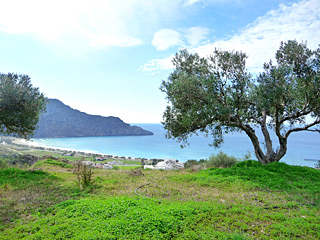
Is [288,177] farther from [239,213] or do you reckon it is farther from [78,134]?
[78,134]

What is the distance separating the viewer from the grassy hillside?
521 centimetres

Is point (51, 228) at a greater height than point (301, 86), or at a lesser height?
lesser

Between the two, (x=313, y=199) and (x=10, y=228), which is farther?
(x=313, y=199)

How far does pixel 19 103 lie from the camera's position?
1411 centimetres

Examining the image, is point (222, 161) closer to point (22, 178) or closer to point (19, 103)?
point (22, 178)

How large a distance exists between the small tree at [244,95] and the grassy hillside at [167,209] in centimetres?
465

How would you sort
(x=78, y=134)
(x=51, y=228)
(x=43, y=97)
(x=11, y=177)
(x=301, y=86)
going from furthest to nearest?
1. (x=78, y=134)
2. (x=43, y=97)
3. (x=301, y=86)
4. (x=11, y=177)
5. (x=51, y=228)

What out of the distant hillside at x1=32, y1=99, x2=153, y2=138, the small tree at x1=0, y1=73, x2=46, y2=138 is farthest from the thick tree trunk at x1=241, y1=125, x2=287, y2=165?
the distant hillside at x1=32, y1=99, x2=153, y2=138

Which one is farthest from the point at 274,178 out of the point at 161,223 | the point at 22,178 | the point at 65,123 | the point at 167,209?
the point at 65,123

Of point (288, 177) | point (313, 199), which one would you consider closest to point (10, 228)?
point (313, 199)

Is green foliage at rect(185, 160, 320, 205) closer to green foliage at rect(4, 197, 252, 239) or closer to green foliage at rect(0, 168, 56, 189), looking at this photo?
green foliage at rect(4, 197, 252, 239)

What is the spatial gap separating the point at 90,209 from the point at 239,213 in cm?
486

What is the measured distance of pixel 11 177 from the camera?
37.7 feet

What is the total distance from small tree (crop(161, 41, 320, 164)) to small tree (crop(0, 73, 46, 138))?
9705mm
